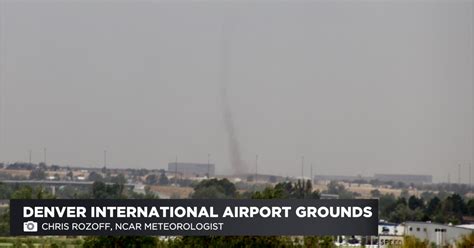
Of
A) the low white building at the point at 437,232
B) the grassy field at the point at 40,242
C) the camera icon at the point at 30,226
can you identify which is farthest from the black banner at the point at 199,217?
the low white building at the point at 437,232

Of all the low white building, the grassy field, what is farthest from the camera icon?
the low white building

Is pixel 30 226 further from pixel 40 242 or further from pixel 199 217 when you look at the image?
pixel 40 242

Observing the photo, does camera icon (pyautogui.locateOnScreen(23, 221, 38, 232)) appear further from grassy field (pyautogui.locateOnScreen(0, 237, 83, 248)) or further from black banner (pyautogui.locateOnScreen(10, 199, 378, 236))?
grassy field (pyautogui.locateOnScreen(0, 237, 83, 248))

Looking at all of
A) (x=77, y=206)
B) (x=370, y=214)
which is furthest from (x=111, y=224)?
(x=370, y=214)

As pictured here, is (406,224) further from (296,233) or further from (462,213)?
(296,233)

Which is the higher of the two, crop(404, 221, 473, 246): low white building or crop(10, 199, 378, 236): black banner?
crop(10, 199, 378, 236): black banner

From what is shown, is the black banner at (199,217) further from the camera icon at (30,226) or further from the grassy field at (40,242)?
the grassy field at (40,242)

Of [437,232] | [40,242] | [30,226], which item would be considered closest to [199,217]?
[30,226]

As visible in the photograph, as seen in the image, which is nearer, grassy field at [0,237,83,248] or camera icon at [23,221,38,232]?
camera icon at [23,221,38,232]
